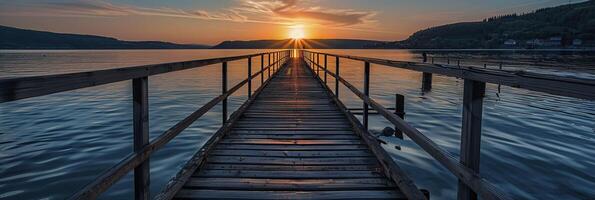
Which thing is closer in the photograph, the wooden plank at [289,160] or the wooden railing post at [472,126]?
the wooden railing post at [472,126]

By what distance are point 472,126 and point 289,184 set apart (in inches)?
70.2

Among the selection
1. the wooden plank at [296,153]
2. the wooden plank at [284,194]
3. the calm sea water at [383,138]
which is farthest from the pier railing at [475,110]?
the calm sea water at [383,138]

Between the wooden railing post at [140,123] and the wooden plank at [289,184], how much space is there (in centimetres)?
75

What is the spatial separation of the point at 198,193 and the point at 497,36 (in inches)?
6595

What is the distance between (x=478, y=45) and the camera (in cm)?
14588

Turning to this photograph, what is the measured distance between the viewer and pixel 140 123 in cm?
242

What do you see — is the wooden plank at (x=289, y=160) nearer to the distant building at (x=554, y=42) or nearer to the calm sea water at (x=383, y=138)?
the calm sea water at (x=383, y=138)

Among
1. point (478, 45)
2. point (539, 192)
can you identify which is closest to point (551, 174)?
point (539, 192)

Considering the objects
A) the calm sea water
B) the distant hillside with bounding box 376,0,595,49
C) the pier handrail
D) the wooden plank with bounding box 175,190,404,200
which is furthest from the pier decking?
the distant hillside with bounding box 376,0,595,49

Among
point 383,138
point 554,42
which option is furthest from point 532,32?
point 383,138

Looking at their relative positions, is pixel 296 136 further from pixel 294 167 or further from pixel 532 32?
pixel 532 32

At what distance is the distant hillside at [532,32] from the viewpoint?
4968 inches

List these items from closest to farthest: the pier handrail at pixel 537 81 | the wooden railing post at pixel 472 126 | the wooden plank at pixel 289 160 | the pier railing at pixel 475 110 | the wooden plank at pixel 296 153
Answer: the pier handrail at pixel 537 81 → the pier railing at pixel 475 110 → the wooden railing post at pixel 472 126 → the wooden plank at pixel 289 160 → the wooden plank at pixel 296 153

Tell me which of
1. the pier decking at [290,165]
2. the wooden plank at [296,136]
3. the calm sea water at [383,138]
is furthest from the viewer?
the calm sea water at [383,138]
